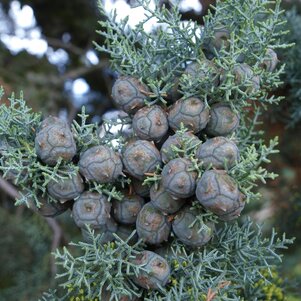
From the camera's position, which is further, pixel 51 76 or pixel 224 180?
pixel 51 76

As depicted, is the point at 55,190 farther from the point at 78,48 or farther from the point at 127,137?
the point at 78,48

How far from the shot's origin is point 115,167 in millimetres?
852

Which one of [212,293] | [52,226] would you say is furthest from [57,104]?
[212,293]

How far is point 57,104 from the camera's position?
2301 millimetres

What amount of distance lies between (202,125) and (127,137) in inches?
5.4

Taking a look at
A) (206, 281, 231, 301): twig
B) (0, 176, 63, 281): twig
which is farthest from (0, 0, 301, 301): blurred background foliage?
(206, 281, 231, 301): twig

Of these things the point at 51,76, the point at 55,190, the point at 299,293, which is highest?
the point at 55,190

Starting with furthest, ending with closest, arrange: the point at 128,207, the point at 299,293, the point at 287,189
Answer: the point at 287,189 < the point at 299,293 < the point at 128,207

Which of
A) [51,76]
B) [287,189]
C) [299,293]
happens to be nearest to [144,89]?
[299,293]

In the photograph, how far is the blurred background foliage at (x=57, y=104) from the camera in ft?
5.58

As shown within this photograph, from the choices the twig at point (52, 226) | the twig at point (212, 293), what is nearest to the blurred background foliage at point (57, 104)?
the twig at point (52, 226)

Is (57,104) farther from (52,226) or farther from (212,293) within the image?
(212,293)

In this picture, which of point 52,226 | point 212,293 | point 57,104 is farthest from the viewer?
point 57,104

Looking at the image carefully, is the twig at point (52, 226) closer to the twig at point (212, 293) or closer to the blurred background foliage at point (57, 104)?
the blurred background foliage at point (57, 104)
